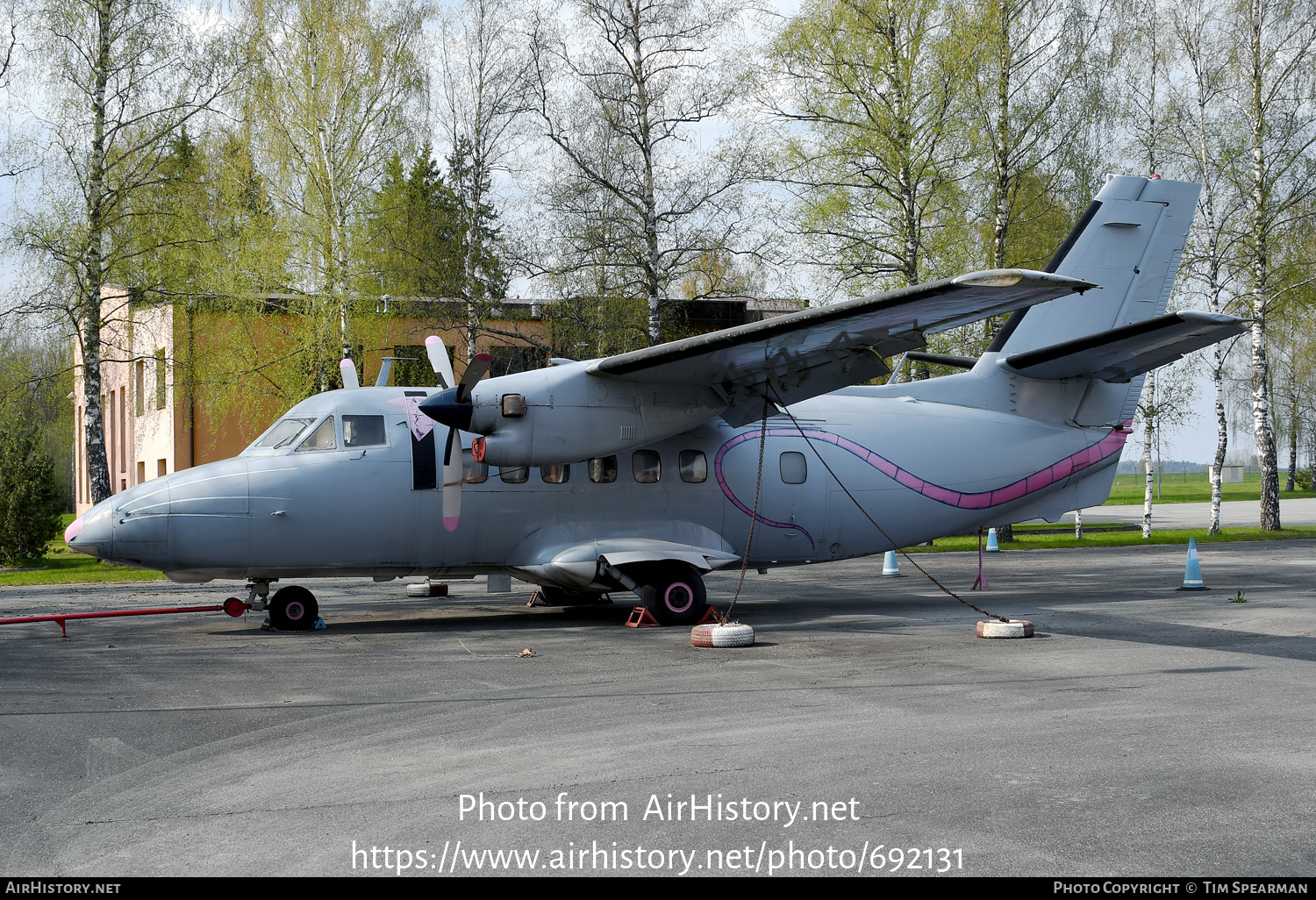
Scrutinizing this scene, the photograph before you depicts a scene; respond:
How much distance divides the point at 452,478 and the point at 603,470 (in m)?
2.26

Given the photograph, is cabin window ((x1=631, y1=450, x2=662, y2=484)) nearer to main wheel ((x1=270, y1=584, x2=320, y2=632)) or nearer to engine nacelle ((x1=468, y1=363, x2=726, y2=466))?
engine nacelle ((x1=468, y1=363, x2=726, y2=466))

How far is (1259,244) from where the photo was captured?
30625mm

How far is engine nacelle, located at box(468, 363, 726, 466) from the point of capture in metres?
12.3

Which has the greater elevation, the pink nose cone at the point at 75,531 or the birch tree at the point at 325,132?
the birch tree at the point at 325,132

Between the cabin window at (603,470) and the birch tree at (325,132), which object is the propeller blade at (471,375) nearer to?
the cabin window at (603,470)

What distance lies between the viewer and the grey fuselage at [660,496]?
12547 mm

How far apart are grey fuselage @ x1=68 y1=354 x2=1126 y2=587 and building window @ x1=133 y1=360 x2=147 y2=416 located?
28948 millimetres

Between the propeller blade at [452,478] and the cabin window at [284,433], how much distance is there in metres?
1.99

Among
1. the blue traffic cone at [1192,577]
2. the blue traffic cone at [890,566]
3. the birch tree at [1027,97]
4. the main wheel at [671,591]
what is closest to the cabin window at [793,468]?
the main wheel at [671,591]

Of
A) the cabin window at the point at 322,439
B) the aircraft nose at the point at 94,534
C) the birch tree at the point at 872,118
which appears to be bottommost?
the aircraft nose at the point at 94,534

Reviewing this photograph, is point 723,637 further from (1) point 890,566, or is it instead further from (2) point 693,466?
(1) point 890,566

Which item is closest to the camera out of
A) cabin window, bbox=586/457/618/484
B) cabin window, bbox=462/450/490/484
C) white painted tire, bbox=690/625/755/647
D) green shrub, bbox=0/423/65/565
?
white painted tire, bbox=690/625/755/647

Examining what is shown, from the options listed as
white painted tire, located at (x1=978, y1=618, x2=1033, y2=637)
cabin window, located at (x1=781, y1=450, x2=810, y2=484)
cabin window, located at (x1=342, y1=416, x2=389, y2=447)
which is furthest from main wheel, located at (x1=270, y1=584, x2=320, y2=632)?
white painted tire, located at (x1=978, y1=618, x2=1033, y2=637)

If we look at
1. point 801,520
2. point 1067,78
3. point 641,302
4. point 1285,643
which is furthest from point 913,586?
point 1067,78
